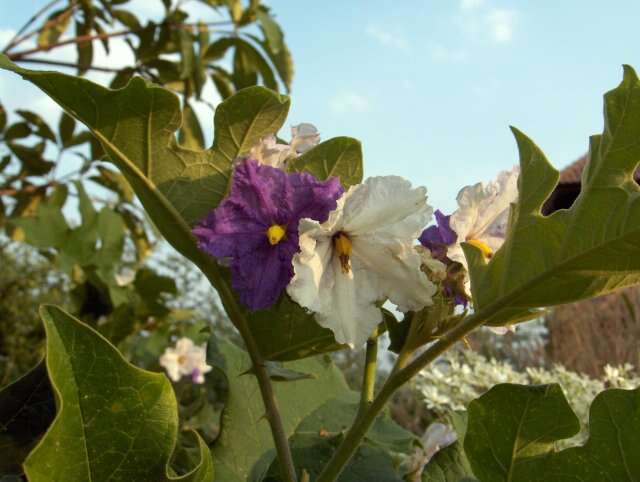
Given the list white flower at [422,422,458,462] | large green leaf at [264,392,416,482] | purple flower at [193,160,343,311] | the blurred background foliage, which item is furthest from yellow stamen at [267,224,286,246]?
the blurred background foliage

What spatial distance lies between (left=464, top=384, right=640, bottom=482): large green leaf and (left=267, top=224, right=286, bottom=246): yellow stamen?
21 centimetres

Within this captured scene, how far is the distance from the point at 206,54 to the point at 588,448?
222cm

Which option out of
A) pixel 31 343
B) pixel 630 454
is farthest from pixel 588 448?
pixel 31 343

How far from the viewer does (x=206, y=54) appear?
2.54 m

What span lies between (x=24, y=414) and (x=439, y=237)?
1.24 ft

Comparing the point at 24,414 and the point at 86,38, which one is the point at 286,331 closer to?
the point at 24,414

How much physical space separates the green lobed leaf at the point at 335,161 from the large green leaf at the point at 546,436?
Answer: 22cm

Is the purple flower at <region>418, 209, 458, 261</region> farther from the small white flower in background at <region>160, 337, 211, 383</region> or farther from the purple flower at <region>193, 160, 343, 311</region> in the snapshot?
the small white flower in background at <region>160, 337, 211, 383</region>

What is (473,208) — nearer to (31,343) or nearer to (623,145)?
(623,145)

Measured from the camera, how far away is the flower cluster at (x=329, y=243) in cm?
61

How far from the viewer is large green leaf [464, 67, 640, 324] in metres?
0.56

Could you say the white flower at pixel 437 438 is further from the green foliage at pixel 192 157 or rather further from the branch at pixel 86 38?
the branch at pixel 86 38

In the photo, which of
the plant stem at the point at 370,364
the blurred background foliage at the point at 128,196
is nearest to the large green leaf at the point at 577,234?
the plant stem at the point at 370,364

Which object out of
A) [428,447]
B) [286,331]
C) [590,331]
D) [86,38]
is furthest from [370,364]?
[590,331]
